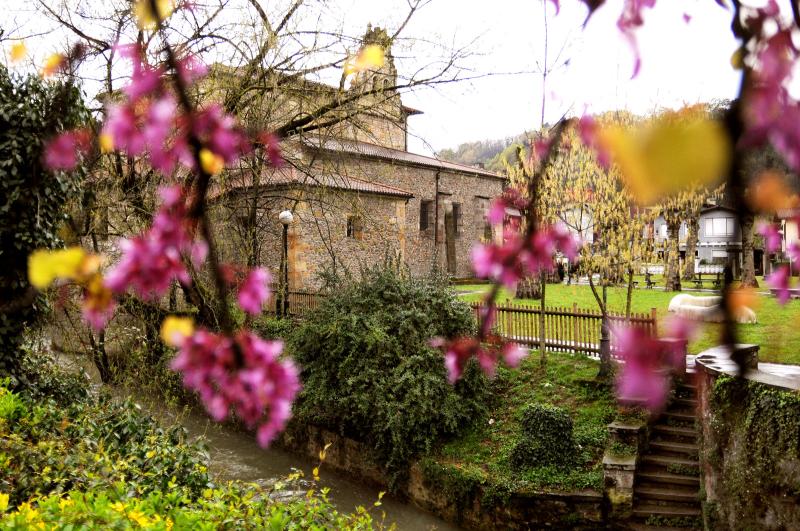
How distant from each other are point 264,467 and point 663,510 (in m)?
7.03

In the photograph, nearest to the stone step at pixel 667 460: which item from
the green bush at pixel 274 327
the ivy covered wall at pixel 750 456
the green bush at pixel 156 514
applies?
the ivy covered wall at pixel 750 456

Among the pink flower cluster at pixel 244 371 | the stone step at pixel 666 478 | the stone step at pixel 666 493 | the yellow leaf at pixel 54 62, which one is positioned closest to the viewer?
the pink flower cluster at pixel 244 371

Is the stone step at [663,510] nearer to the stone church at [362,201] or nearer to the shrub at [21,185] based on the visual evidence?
the stone church at [362,201]

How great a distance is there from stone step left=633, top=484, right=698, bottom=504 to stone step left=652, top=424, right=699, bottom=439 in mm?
1062

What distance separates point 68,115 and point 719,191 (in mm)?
9182

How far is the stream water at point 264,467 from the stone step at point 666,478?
2.90m

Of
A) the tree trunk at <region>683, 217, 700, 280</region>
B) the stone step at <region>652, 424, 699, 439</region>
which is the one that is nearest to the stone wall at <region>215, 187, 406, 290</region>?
the stone step at <region>652, 424, 699, 439</region>

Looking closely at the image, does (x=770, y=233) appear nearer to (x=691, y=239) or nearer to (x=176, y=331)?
(x=176, y=331)

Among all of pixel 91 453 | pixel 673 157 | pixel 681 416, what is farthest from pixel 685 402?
pixel 673 157

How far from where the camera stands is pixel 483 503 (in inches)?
342

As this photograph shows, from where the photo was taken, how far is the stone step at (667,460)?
8.68 metres

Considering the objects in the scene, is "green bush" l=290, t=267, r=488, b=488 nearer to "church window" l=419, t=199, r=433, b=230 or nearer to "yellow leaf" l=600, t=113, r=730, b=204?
"yellow leaf" l=600, t=113, r=730, b=204

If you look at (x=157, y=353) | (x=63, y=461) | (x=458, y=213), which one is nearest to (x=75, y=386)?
(x=157, y=353)

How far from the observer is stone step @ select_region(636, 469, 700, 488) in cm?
845
